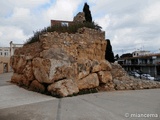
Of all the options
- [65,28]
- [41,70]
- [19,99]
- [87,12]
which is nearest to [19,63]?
[65,28]

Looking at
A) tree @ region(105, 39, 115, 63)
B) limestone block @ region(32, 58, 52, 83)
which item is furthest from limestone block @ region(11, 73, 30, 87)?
tree @ region(105, 39, 115, 63)

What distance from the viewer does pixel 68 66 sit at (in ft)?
30.0

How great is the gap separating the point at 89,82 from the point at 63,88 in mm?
1972

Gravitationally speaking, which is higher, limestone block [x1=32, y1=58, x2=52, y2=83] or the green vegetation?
the green vegetation

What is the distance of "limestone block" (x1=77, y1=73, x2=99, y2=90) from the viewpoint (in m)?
9.74

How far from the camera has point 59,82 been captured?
8.65 m

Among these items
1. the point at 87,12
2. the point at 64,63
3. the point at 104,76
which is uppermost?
the point at 87,12

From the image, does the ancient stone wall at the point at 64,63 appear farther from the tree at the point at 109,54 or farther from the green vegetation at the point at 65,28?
the tree at the point at 109,54

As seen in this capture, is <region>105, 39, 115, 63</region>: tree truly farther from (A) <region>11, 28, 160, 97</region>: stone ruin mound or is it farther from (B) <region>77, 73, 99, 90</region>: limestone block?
(B) <region>77, 73, 99, 90</region>: limestone block

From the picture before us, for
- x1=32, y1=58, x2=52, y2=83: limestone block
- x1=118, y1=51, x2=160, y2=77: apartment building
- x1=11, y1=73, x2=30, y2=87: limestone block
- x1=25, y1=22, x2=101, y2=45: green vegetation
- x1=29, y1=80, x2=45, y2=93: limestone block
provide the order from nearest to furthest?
x1=32, y1=58, x2=52, y2=83: limestone block, x1=29, y1=80, x2=45, y2=93: limestone block, x1=25, y1=22, x2=101, y2=45: green vegetation, x1=11, y1=73, x2=30, y2=87: limestone block, x1=118, y1=51, x2=160, y2=77: apartment building

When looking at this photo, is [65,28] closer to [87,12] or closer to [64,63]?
[64,63]

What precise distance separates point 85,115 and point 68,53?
4.89 meters

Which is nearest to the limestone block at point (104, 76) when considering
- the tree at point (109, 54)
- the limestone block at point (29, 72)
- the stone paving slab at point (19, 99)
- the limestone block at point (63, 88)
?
the limestone block at point (63, 88)

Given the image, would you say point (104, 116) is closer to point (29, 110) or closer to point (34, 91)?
point (29, 110)
